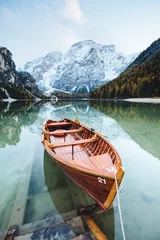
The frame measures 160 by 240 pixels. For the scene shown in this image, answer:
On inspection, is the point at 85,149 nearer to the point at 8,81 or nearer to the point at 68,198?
the point at 68,198

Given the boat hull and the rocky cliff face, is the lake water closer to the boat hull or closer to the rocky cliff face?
the boat hull

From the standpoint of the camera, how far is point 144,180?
6008 millimetres

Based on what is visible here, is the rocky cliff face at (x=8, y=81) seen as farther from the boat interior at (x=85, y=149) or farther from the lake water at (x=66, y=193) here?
the lake water at (x=66, y=193)

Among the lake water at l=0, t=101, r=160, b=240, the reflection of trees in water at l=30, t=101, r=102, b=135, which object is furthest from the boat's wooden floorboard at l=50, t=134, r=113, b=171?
the reflection of trees in water at l=30, t=101, r=102, b=135

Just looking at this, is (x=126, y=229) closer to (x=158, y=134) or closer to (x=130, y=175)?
(x=130, y=175)

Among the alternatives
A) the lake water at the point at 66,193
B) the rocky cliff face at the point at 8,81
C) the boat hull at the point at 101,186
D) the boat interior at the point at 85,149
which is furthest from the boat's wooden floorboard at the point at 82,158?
the rocky cliff face at the point at 8,81

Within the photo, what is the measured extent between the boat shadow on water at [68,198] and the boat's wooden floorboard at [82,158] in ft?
3.03

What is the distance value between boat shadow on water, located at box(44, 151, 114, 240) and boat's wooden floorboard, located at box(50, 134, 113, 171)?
92cm

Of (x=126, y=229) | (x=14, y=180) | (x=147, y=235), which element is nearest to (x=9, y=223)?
(x=14, y=180)

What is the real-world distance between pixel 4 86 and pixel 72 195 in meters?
133

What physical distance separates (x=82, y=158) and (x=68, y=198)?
4.75ft

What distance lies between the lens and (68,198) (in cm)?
512

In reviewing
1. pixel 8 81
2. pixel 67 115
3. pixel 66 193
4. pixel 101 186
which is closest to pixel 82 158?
pixel 66 193

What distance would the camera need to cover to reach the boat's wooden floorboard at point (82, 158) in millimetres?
4675
